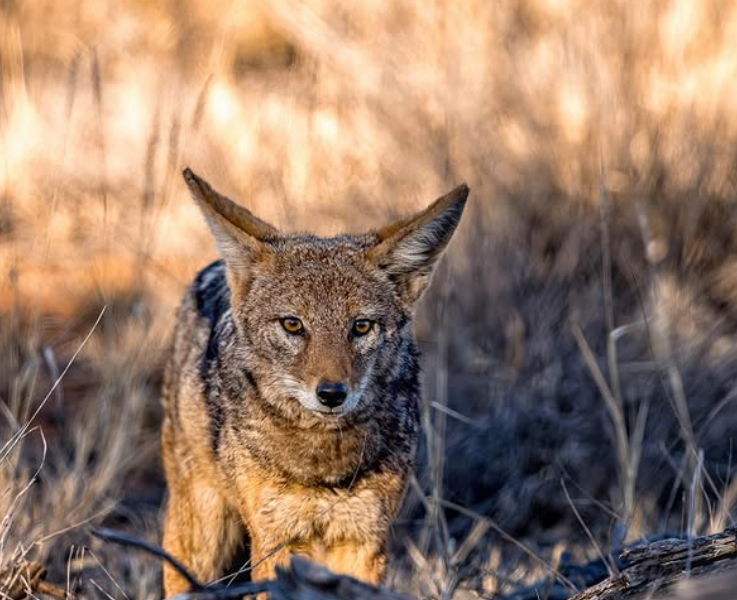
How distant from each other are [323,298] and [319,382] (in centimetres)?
40

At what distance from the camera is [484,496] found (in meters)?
6.84

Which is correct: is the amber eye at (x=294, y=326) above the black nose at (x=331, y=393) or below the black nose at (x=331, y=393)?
above

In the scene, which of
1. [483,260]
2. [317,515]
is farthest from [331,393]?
[483,260]

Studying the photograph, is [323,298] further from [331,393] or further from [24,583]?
[24,583]

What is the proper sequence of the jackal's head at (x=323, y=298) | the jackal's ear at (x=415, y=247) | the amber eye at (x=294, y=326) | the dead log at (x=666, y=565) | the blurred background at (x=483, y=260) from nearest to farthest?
1. the dead log at (x=666, y=565)
2. the jackal's head at (x=323, y=298)
3. the amber eye at (x=294, y=326)
4. the jackal's ear at (x=415, y=247)
5. the blurred background at (x=483, y=260)

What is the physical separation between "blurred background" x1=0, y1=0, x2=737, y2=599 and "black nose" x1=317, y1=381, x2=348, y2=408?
1177 millimetres

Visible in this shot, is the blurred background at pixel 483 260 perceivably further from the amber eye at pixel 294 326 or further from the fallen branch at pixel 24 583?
the amber eye at pixel 294 326

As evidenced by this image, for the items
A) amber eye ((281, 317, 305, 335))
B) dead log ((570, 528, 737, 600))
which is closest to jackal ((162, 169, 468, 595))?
amber eye ((281, 317, 305, 335))

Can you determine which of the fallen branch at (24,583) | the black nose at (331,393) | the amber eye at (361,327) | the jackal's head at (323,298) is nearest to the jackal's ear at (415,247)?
the jackal's head at (323,298)

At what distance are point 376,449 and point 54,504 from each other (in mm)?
1842

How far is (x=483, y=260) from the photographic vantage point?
7.56m

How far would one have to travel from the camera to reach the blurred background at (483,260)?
6.07m

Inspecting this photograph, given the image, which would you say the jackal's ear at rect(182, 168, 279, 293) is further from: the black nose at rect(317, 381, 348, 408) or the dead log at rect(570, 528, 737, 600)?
the dead log at rect(570, 528, 737, 600)

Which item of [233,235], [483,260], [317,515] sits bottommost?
[317,515]
